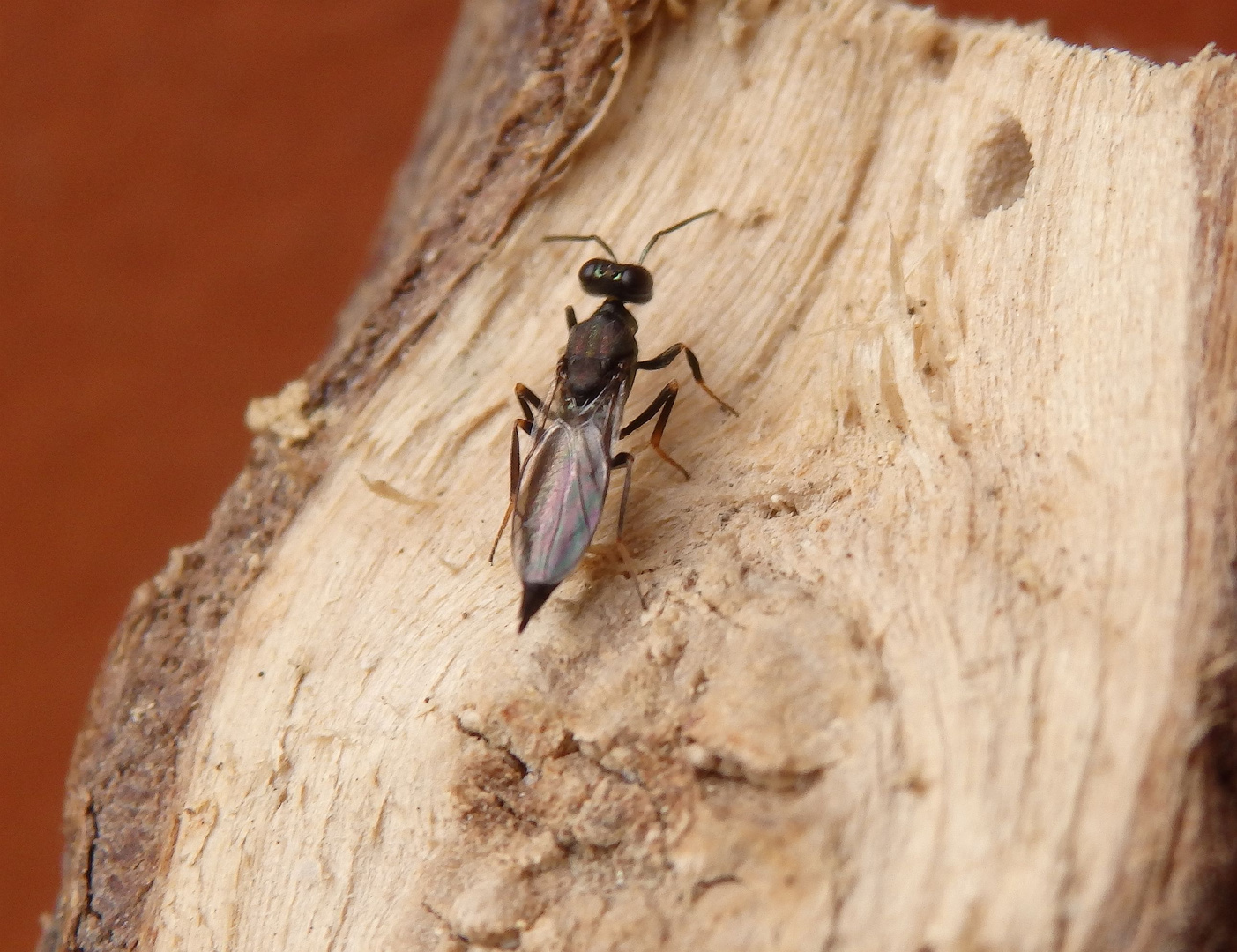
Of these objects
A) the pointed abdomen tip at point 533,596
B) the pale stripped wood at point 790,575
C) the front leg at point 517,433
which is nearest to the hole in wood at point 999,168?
the pale stripped wood at point 790,575

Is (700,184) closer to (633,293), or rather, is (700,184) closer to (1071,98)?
(633,293)

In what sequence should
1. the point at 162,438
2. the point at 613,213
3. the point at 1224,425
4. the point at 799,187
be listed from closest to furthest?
the point at 1224,425 → the point at 799,187 → the point at 613,213 → the point at 162,438

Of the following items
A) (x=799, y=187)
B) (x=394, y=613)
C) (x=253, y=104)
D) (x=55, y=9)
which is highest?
(x=55, y=9)

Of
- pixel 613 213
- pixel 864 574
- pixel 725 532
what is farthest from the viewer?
pixel 613 213

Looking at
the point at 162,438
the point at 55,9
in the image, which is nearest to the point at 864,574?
the point at 162,438

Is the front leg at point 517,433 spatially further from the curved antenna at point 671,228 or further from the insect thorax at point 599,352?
the curved antenna at point 671,228

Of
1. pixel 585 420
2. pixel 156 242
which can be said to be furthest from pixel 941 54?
pixel 156 242

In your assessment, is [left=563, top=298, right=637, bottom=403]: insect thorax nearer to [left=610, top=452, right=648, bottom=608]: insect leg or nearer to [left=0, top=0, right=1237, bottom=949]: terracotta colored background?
[left=610, top=452, right=648, bottom=608]: insect leg

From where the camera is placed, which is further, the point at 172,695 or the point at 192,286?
the point at 192,286
